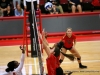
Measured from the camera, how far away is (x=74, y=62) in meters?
11.8

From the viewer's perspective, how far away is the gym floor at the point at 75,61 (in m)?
10.5

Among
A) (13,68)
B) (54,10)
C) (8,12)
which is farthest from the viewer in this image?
(54,10)

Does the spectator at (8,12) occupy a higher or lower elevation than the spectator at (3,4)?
lower

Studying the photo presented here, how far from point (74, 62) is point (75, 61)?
A: 0.17m

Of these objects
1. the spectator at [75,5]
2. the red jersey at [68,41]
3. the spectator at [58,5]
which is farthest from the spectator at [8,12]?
the red jersey at [68,41]

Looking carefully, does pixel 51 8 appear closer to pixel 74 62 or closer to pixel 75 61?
pixel 75 61

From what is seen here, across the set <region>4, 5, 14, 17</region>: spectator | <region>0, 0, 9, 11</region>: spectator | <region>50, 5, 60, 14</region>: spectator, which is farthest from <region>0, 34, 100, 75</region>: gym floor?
<region>0, 0, 9, 11</region>: spectator

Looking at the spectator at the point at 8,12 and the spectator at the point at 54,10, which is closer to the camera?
the spectator at the point at 8,12

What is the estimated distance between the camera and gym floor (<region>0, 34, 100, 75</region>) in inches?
415

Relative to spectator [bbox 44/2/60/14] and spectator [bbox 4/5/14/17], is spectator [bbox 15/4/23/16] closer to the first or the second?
spectator [bbox 4/5/14/17]

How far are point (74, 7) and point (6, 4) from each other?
3949 millimetres

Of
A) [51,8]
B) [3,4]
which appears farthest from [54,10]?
[3,4]

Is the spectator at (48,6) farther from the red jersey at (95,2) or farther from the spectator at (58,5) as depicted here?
the red jersey at (95,2)

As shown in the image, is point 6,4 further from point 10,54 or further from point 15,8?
point 10,54
